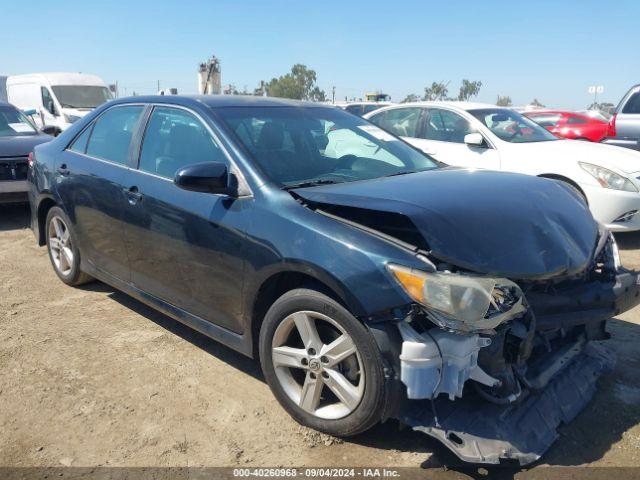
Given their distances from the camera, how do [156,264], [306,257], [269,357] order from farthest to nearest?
Answer: [156,264] < [269,357] < [306,257]

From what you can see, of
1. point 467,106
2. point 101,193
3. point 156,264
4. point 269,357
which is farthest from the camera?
point 467,106

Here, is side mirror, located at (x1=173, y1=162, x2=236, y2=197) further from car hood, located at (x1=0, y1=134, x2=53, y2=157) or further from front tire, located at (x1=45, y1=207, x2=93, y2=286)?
car hood, located at (x1=0, y1=134, x2=53, y2=157)

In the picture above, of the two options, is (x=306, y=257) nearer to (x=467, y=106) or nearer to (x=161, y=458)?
(x=161, y=458)

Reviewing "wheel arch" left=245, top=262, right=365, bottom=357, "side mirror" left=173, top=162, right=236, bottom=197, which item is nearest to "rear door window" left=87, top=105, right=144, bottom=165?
"side mirror" left=173, top=162, right=236, bottom=197

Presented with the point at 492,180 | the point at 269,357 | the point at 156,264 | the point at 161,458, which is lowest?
the point at 161,458

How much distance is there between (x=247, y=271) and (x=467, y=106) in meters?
5.44

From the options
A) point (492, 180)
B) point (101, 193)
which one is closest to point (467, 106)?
point (492, 180)

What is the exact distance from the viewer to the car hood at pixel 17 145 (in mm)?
7457

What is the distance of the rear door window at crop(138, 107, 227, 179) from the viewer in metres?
3.38

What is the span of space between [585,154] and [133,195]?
199 inches

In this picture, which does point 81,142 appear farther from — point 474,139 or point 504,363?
point 474,139

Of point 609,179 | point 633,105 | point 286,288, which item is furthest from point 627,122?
point 286,288

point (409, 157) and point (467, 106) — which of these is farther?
point (467, 106)

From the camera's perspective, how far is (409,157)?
3.99 m
